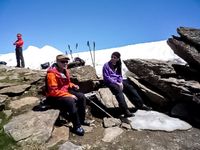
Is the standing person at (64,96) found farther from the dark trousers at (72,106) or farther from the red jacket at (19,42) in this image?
the red jacket at (19,42)

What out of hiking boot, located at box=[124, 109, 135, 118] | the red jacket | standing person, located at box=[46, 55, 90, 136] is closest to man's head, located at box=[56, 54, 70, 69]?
standing person, located at box=[46, 55, 90, 136]

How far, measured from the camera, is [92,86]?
11555 mm

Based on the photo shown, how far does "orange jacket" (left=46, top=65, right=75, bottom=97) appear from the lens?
8.65 meters

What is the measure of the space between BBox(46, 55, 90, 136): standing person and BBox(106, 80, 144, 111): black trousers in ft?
4.77

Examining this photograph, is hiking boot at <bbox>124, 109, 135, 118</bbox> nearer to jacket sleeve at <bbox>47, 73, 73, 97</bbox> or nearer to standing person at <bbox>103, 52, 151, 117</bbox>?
standing person at <bbox>103, 52, 151, 117</bbox>

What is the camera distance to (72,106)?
27.4 feet

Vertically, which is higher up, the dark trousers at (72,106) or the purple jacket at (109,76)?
the purple jacket at (109,76)

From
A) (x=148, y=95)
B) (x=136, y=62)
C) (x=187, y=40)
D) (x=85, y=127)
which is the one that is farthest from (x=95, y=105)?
(x=187, y=40)

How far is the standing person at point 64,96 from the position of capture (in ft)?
27.4

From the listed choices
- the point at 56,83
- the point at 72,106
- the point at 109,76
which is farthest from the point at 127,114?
the point at 56,83

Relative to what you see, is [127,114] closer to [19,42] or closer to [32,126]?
[32,126]

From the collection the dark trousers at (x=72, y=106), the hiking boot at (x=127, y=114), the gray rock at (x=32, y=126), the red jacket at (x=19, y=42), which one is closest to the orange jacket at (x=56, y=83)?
the dark trousers at (x=72, y=106)

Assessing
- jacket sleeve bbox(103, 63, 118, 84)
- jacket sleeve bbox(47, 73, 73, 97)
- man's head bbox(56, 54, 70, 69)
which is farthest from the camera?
jacket sleeve bbox(103, 63, 118, 84)

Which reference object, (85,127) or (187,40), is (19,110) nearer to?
(85,127)
